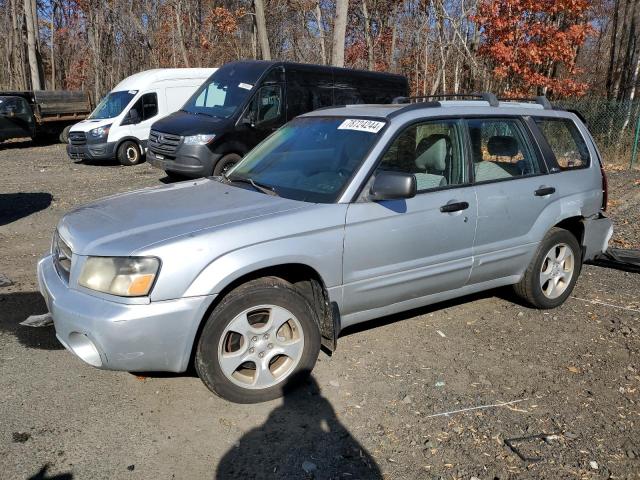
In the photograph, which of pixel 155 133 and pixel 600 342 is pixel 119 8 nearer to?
pixel 155 133

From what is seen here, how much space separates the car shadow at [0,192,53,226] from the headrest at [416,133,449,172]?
258 inches

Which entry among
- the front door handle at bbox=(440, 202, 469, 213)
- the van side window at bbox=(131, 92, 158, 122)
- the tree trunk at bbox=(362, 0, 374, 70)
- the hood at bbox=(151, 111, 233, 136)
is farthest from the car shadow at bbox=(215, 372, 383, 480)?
the tree trunk at bbox=(362, 0, 374, 70)

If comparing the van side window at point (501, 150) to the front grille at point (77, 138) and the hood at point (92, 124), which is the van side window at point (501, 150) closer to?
the hood at point (92, 124)

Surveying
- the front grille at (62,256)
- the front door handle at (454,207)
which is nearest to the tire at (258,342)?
the front grille at (62,256)

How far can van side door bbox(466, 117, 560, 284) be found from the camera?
172 inches

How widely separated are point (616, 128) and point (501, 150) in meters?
11.9

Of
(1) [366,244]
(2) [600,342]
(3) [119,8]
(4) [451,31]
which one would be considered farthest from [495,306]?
(3) [119,8]

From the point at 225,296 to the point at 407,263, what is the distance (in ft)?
4.40

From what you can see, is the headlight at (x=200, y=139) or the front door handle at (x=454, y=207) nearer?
the front door handle at (x=454, y=207)

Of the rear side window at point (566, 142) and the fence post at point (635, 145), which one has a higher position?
the rear side window at point (566, 142)

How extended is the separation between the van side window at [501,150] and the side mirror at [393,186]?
1059mm

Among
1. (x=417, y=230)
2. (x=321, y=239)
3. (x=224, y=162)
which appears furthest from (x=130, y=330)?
(x=224, y=162)

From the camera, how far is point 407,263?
394 centimetres

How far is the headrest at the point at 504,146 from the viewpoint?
4676 millimetres
